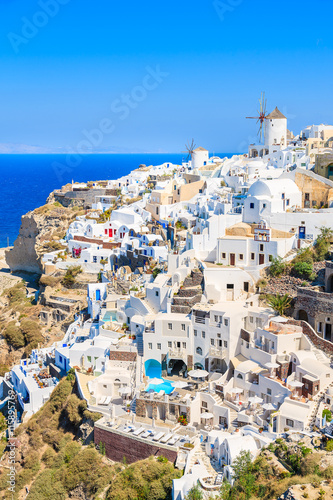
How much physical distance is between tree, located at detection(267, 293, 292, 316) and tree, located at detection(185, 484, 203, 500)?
11.5 metres

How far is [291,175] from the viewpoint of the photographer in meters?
39.7

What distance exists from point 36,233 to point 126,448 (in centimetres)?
3708

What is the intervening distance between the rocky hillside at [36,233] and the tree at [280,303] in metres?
28.8

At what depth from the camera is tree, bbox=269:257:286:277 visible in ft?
105

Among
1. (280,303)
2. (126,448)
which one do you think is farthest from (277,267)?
(126,448)

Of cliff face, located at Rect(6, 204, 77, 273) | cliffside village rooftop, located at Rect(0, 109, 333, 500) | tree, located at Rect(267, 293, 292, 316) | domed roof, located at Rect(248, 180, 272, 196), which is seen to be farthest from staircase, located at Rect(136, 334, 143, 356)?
cliff face, located at Rect(6, 204, 77, 273)

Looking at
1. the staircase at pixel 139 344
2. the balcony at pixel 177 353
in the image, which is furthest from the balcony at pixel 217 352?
the staircase at pixel 139 344

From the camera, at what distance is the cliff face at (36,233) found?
55.4 meters

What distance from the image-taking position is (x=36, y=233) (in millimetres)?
58031

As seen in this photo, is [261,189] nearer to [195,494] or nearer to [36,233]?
[195,494]

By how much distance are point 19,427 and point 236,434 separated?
1301 cm

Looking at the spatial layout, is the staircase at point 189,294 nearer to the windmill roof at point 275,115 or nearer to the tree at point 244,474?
the tree at point 244,474

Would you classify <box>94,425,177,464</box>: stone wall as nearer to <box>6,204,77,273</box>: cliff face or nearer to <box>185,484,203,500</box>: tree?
<box>185,484,203,500</box>: tree

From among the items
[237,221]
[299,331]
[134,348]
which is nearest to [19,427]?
[134,348]
